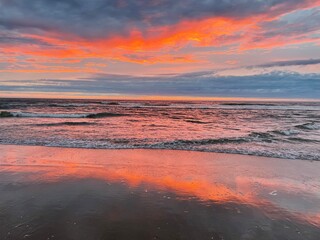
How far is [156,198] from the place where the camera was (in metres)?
5.32

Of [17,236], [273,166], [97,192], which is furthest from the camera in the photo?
[273,166]

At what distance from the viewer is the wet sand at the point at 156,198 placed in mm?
4008

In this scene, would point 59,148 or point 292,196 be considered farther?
point 59,148

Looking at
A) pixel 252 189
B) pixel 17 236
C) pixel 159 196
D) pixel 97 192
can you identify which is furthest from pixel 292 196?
pixel 17 236

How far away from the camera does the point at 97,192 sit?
5.59 metres

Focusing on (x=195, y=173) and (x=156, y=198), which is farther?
(x=195, y=173)

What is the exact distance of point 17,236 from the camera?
3.69 meters

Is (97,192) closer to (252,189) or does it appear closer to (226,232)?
(226,232)

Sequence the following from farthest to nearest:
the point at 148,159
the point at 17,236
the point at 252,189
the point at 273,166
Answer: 1. the point at 148,159
2. the point at 273,166
3. the point at 252,189
4. the point at 17,236

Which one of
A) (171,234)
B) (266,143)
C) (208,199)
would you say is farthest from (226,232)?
(266,143)

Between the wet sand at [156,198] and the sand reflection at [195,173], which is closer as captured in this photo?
the wet sand at [156,198]

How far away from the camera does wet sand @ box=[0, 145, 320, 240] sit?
401 centimetres

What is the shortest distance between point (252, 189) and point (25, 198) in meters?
5.11

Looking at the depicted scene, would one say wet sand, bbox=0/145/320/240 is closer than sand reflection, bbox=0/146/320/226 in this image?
Yes
